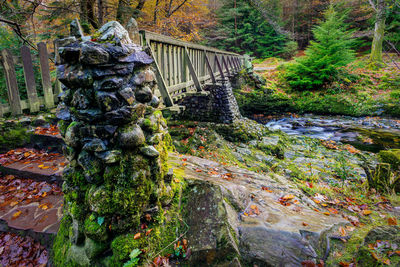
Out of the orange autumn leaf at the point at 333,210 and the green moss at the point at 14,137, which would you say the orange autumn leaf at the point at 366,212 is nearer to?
the orange autumn leaf at the point at 333,210

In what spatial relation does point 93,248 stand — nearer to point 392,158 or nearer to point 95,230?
point 95,230

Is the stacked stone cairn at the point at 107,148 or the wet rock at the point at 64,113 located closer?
the stacked stone cairn at the point at 107,148

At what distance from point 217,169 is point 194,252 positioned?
80.5 inches

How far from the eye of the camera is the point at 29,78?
4.26 meters

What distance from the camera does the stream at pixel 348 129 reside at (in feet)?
31.0

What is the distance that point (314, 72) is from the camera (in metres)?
16.1

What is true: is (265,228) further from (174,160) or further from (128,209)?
(174,160)

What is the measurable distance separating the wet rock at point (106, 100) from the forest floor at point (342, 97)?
1284 cm

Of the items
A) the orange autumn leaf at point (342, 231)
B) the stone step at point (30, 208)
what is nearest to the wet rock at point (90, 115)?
the stone step at point (30, 208)

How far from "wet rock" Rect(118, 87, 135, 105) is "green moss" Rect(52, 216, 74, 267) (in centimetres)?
151

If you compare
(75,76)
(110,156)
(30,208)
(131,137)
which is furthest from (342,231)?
(30,208)

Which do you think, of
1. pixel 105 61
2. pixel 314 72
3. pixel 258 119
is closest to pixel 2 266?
pixel 105 61

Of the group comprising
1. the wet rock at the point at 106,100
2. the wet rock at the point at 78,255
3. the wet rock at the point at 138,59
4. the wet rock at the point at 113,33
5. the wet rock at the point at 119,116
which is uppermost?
the wet rock at the point at 113,33

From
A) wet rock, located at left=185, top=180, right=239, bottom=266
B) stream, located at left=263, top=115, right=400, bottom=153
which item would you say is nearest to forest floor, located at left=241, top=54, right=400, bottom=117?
stream, located at left=263, top=115, right=400, bottom=153
